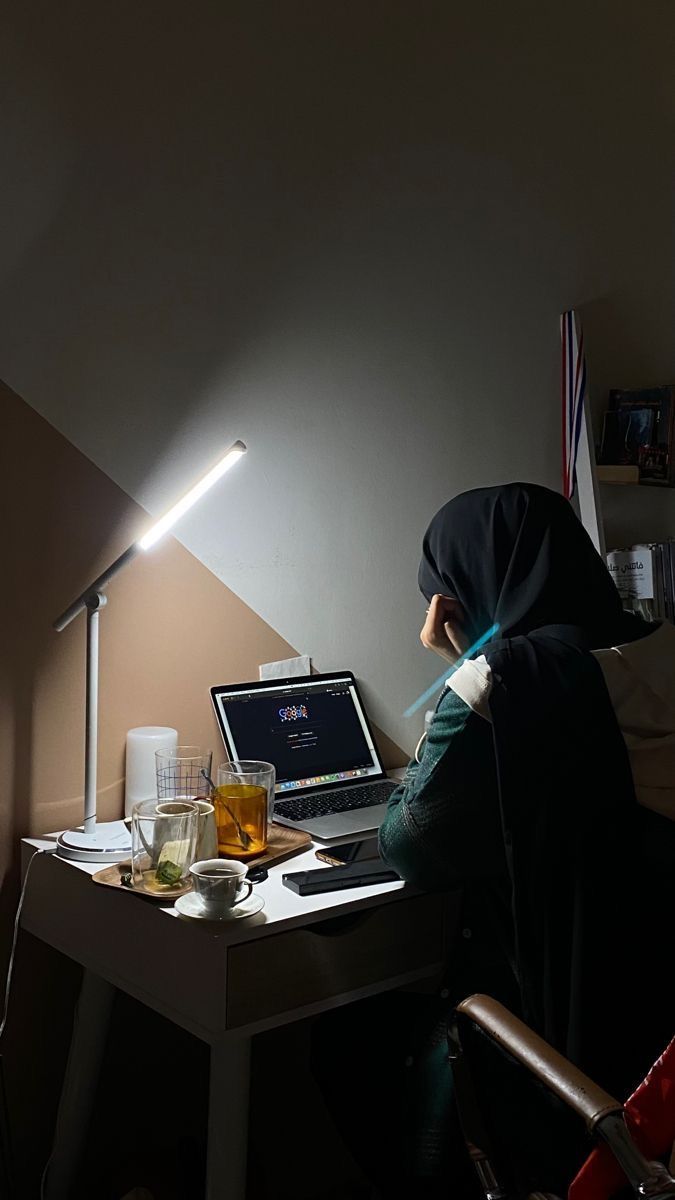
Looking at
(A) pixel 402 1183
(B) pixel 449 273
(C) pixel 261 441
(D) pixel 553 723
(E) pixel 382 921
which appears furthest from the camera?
(B) pixel 449 273

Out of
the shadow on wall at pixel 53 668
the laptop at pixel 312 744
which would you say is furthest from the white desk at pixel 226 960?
the laptop at pixel 312 744

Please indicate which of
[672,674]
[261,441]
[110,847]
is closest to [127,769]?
[110,847]

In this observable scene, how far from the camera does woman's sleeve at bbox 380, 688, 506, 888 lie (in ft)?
4.88

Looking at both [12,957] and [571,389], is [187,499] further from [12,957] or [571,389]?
[571,389]

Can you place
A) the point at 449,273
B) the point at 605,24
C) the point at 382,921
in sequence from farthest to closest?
the point at 605,24 → the point at 449,273 → the point at 382,921

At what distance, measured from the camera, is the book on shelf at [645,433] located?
99.0 inches

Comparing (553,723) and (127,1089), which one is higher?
(553,723)

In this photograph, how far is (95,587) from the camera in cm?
179

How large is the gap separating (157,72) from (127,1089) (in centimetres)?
186

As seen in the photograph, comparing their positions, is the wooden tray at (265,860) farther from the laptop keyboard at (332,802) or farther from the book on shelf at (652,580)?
the book on shelf at (652,580)

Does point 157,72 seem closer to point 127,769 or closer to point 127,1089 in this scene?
point 127,769

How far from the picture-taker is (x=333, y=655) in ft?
7.63

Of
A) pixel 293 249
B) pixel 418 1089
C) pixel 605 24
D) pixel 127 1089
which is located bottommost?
pixel 127 1089

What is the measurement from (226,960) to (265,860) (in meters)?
0.29
